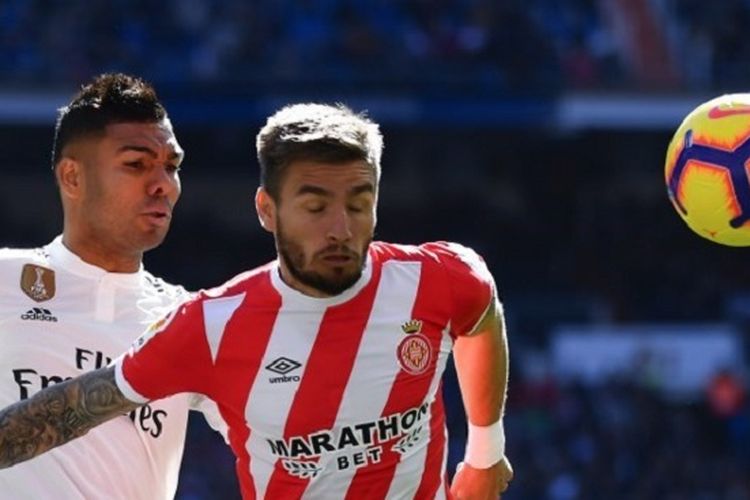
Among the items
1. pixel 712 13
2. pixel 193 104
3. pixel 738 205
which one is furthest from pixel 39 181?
pixel 738 205

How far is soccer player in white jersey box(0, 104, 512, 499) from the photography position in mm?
3352

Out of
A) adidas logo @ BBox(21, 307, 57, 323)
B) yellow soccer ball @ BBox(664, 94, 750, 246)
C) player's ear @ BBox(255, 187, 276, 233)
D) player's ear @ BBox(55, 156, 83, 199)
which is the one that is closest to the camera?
player's ear @ BBox(255, 187, 276, 233)

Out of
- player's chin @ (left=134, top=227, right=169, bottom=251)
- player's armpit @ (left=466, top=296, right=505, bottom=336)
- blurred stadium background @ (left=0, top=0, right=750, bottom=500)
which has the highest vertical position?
player's chin @ (left=134, top=227, right=169, bottom=251)

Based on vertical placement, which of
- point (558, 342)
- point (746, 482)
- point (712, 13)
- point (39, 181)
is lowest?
point (746, 482)

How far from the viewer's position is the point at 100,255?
168 inches

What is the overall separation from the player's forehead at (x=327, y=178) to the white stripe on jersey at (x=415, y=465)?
16.4 inches

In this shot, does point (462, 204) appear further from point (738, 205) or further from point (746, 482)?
point (738, 205)

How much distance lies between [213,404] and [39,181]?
18206mm

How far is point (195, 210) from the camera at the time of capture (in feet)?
70.8

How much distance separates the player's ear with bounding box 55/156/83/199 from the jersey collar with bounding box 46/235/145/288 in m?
0.15

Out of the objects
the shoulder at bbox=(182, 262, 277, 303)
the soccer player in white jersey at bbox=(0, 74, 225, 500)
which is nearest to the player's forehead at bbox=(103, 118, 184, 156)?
the soccer player in white jersey at bbox=(0, 74, 225, 500)

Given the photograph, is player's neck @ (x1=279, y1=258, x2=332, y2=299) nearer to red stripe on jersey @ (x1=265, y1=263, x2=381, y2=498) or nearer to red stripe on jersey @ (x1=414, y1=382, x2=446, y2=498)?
red stripe on jersey @ (x1=265, y1=263, x2=381, y2=498)

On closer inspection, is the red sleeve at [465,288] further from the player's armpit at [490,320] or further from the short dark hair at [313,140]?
the short dark hair at [313,140]

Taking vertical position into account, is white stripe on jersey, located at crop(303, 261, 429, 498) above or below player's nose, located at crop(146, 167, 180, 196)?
below
